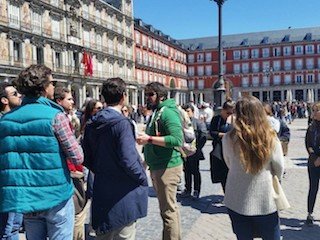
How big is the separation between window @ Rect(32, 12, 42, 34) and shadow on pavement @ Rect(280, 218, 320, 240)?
97.9ft

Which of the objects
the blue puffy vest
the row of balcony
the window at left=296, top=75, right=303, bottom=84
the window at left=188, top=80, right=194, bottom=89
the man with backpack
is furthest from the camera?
the window at left=188, top=80, right=194, bottom=89

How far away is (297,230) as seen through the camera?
4.71m

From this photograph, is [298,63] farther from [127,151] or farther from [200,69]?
[127,151]

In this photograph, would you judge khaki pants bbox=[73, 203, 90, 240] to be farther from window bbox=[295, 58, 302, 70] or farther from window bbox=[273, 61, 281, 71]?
window bbox=[295, 58, 302, 70]

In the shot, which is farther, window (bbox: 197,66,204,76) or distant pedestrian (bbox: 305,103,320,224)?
window (bbox: 197,66,204,76)

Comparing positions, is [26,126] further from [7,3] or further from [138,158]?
[7,3]

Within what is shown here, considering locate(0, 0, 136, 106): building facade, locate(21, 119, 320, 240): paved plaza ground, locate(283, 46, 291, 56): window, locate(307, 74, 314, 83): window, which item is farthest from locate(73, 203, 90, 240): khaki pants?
locate(307, 74, 314, 83): window

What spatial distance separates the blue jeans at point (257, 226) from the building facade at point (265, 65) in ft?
210

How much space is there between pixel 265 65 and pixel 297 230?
6784 centimetres

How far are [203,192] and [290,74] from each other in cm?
6635

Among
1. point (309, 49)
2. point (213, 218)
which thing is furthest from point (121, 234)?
point (309, 49)

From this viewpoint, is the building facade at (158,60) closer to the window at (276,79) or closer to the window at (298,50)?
the window at (276,79)

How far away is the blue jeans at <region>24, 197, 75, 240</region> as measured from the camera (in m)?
2.56

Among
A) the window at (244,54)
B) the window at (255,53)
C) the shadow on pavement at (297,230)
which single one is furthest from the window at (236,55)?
the shadow on pavement at (297,230)
